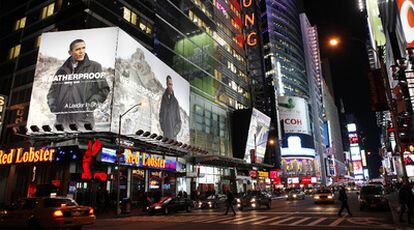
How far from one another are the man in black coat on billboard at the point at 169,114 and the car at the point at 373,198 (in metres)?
24.0

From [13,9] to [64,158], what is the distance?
96.5 ft

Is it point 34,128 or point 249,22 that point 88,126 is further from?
point 249,22

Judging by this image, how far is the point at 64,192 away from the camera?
29969mm

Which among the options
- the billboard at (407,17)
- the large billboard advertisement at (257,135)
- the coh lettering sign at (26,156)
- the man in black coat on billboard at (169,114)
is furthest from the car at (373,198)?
the large billboard advertisement at (257,135)

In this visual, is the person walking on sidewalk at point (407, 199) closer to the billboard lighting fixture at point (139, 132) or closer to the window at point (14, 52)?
the billboard lighting fixture at point (139, 132)

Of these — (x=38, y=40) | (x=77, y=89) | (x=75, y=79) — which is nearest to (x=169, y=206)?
(x=77, y=89)

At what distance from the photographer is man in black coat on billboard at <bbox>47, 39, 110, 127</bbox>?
32.3 m

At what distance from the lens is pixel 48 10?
132ft

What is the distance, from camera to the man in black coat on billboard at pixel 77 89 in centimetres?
3231

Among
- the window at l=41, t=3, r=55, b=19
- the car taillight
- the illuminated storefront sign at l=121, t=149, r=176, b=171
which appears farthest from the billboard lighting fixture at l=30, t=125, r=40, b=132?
the car taillight

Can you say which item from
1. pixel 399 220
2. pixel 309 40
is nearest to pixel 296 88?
pixel 309 40

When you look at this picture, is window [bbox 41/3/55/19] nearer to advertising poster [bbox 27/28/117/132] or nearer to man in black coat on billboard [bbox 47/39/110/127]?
advertising poster [bbox 27/28/117/132]

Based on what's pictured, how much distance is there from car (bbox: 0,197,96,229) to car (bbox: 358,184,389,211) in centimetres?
2008

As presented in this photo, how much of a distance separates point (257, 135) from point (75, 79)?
4702cm
